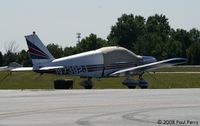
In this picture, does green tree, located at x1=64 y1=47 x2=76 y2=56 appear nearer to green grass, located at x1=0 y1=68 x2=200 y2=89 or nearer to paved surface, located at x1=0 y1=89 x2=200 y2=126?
green grass, located at x1=0 y1=68 x2=200 y2=89

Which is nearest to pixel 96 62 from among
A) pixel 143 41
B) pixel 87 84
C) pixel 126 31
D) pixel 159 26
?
pixel 87 84

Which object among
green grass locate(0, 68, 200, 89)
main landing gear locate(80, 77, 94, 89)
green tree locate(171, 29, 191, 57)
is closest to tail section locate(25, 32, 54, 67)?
green grass locate(0, 68, 200, 89)

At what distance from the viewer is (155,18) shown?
188 m

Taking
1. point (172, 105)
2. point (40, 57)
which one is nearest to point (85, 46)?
point (40, 57)

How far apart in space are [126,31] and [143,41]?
23.4m

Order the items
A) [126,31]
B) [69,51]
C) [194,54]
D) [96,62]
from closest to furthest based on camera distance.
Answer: [96,62] < [194,54] < [69,51] < [126,31]

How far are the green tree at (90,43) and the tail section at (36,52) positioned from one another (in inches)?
4129

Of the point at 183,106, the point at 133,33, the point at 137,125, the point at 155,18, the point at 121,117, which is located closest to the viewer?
the point at 137,125

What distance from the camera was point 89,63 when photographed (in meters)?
48.0

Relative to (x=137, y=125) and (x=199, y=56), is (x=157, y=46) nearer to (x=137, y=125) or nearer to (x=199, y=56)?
(x=199, y=56)

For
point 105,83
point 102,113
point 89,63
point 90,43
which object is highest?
point 90,43

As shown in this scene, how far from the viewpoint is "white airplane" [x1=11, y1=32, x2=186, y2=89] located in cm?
4747

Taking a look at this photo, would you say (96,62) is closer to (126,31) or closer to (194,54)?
(194,54)

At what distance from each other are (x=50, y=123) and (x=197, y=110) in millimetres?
5895
